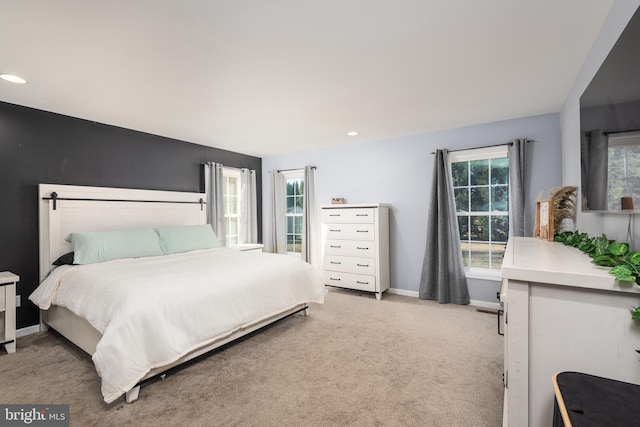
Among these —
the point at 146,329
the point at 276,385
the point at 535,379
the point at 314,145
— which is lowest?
the point at 276,385

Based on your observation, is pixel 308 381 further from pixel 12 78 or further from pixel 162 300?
pixel 12 78

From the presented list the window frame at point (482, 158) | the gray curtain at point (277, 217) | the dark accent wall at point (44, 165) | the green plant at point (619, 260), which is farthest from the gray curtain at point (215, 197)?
the green plant at point (619, 260)

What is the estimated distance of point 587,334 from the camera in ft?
3.31

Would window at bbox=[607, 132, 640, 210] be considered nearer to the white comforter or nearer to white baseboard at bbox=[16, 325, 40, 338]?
the white comforter

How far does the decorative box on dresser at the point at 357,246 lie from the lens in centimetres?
407

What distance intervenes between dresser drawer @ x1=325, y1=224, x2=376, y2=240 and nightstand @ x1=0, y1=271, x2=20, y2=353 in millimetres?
3412

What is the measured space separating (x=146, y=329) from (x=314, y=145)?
11.8 feet

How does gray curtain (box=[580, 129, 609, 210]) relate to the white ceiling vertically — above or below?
below

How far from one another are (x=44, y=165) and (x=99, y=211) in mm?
673

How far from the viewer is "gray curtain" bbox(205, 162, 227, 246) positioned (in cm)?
465

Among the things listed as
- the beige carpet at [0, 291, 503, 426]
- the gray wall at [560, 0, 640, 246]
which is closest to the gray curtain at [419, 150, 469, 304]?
the beige carpet at [0, 291, 503, 426]

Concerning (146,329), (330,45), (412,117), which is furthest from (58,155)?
(412,117)

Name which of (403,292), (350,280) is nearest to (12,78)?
(350,280)

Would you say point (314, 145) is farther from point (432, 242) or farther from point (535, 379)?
point (535, 379)
